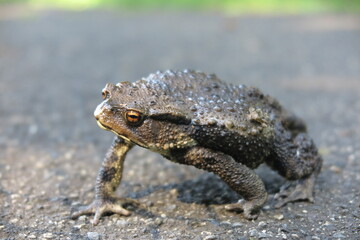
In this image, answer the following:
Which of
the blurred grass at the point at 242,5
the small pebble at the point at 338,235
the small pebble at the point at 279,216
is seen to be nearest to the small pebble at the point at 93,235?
the small pebble at the point at 279,216

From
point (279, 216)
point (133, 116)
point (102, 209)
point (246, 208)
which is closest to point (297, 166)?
point (279, 216)

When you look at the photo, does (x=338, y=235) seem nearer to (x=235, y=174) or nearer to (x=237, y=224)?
(x=237, y=224)

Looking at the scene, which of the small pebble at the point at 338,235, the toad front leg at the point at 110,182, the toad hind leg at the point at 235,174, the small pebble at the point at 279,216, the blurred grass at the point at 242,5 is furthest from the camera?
the blurred grass at the point at 242,5

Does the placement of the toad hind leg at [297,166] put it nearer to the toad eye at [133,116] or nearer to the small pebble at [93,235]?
the toad eye at [133,116]

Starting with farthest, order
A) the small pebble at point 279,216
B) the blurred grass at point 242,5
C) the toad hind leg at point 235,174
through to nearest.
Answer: the blurred grass at point 242,5, the small pebble at point 279,216, the toad hind leg at point 235,174

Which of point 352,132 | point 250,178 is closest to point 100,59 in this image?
point 352,132

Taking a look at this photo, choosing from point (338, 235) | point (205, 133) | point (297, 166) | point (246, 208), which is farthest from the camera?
point (297, 166)

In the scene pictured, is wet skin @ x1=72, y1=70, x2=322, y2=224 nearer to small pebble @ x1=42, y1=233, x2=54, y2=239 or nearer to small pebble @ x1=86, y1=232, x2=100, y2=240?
small pebble @ x1=86, y1=232, x2=100, y2=240

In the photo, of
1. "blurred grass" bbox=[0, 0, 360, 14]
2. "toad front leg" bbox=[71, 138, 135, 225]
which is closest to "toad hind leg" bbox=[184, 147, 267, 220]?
"toad front leg" bbox=[71, 138, 135, 225]
